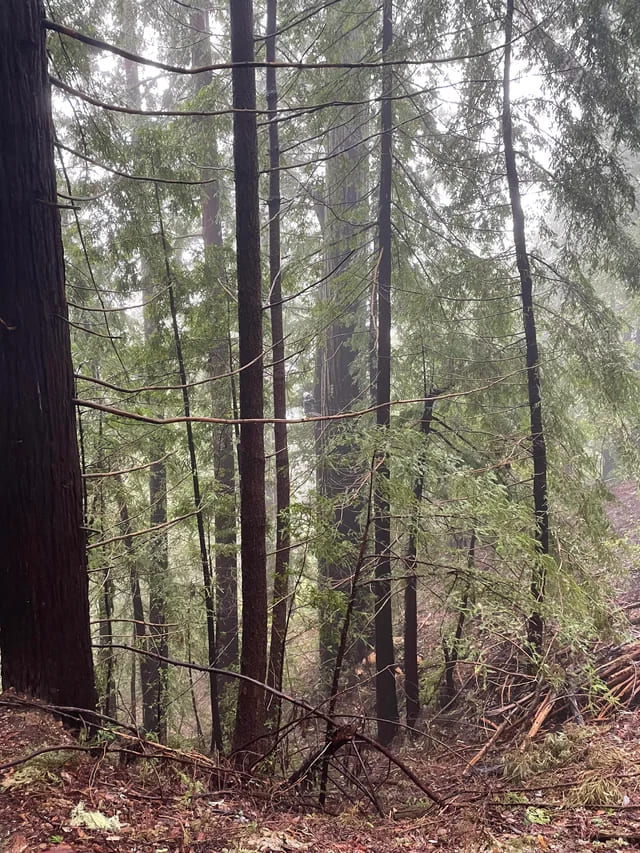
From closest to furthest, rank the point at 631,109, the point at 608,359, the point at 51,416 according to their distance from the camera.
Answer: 1. the point at 51,416
2. the point at 631,109
3. the point at 608,359

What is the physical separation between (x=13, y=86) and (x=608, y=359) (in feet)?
20.6

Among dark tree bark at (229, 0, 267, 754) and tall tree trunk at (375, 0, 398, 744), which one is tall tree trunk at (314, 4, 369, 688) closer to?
tall tree trunk at (375, 0, 398, 744)

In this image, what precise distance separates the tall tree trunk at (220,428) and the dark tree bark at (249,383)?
105 cm

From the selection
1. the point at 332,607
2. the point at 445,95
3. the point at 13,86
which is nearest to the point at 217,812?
the point at 332,607

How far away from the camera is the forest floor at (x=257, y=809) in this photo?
2189 millimetres

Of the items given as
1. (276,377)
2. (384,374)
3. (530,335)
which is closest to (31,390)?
(276,377)

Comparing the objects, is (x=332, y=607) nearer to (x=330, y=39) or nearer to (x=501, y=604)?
(x=501, y=604)

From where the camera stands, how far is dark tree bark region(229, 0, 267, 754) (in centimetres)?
468

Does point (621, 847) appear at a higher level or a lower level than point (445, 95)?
lower

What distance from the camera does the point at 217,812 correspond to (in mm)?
2703

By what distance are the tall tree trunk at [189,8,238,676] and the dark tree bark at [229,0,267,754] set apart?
105 cm

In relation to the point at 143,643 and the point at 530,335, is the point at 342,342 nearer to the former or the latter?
the point at 530,335

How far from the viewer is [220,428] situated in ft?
25.3

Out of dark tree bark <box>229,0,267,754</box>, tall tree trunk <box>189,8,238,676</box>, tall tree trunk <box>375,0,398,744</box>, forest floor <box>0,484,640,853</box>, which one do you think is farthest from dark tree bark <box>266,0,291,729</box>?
forest floor <box>0,484,640,853</box>
